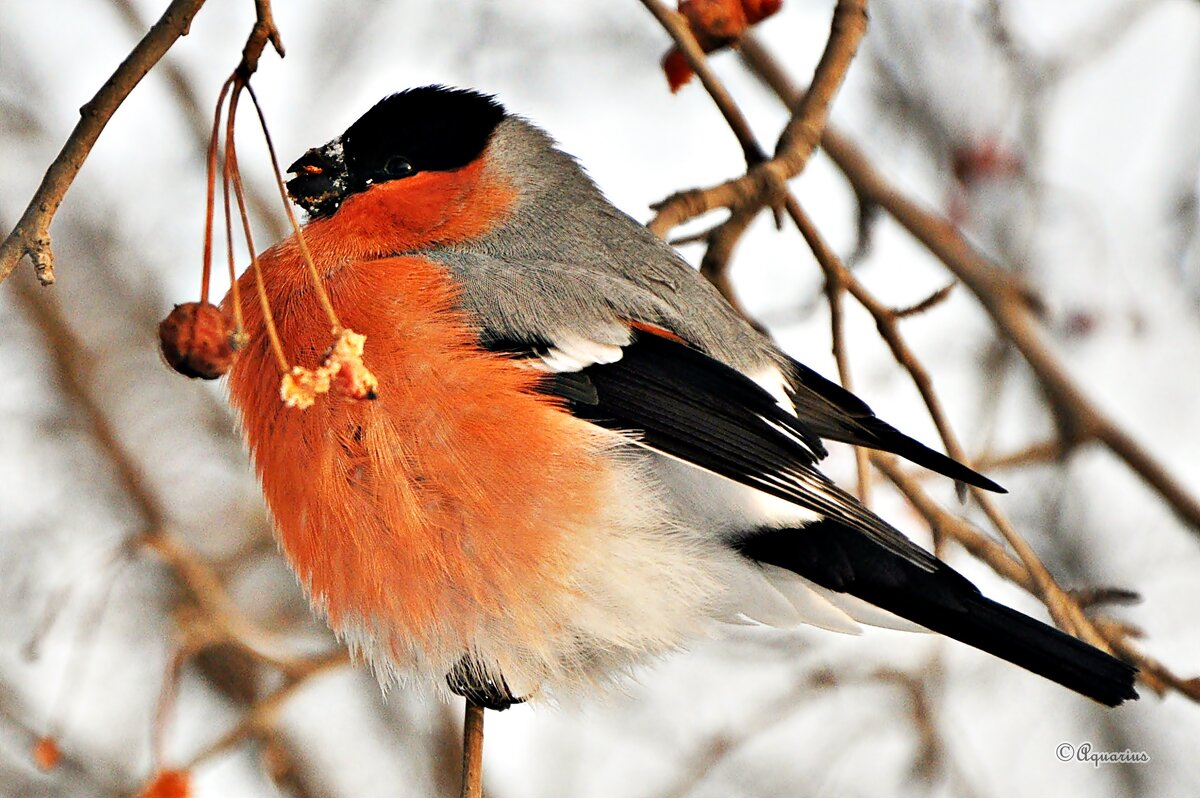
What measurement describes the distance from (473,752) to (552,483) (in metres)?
0.56

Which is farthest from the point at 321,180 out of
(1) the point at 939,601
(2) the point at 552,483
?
(1) the point at 939,601

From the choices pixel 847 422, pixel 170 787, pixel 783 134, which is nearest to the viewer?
pixel 170 787

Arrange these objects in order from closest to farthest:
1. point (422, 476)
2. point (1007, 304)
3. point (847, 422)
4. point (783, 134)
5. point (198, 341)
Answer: point (198, 341) < point (422, 476) < point (847, 422) < point (783, 134) < point (1007, 304)

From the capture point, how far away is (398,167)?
120 inches

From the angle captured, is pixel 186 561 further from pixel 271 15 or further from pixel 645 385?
pixel 271 15

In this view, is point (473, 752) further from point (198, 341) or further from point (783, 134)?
point (783, 134)

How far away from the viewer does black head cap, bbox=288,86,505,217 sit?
2984mm

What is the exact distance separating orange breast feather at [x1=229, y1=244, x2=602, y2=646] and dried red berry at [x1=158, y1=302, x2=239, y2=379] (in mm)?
558

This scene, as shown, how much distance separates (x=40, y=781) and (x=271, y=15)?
3056 mm

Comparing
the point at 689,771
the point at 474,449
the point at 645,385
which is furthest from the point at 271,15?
the point at 689,771

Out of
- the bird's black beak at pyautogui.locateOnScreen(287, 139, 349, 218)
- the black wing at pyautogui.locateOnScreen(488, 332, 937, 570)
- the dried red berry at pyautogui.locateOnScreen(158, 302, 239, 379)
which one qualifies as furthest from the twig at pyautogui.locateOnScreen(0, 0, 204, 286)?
the bird's black beak at pyautogui.locateOnScreen(287, 139, 349, 218)

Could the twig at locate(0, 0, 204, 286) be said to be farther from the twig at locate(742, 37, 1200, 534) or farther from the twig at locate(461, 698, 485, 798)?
the twig at locate(742, 37, 1200, 534)

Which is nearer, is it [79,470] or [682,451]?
[682,451]

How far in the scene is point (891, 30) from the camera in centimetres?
469
